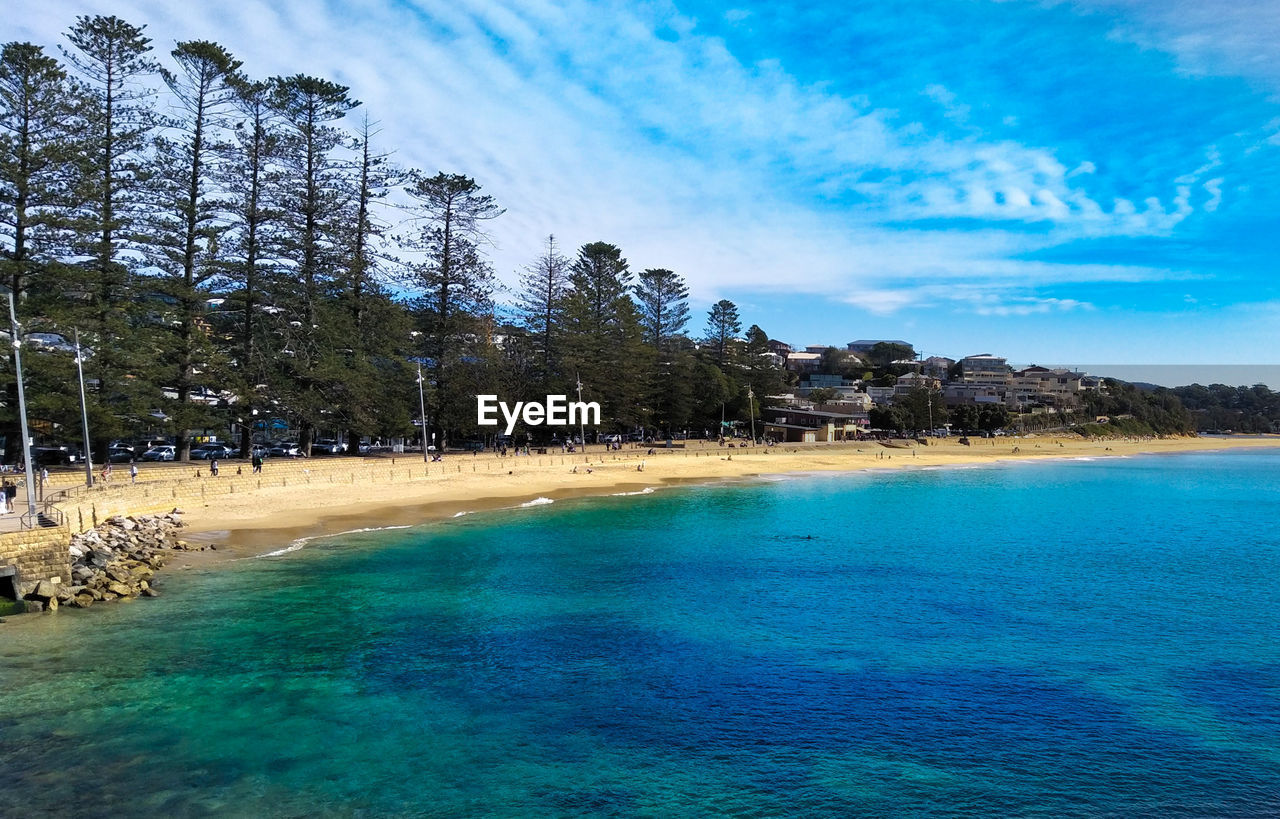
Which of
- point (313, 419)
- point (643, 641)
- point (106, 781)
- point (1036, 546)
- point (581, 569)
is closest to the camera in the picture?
point (106, 781)

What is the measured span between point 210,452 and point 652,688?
153 feet

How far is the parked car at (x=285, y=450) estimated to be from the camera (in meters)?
49.3

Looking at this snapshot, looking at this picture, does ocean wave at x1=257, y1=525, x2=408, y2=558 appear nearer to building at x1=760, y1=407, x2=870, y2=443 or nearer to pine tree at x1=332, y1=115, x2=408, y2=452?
pine tree at x1=332, y1=115, x2=408, y2=452

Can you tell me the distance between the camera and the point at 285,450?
177 feet

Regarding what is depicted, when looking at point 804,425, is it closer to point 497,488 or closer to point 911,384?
point 911,384

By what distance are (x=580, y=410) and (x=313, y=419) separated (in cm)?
2223

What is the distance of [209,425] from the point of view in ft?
125

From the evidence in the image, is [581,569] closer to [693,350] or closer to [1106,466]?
[693,350]

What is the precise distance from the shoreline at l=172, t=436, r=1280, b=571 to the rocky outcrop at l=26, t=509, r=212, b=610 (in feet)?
3.26

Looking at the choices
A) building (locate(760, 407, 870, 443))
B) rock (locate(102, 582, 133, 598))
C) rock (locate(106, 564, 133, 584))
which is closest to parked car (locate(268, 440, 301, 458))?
rock (locate(106, 564, 133, 584))

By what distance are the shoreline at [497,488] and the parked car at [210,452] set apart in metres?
13.0

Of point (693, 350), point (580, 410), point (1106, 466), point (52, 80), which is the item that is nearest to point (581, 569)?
point (52, 80)

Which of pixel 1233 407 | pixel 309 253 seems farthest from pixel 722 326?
pixel 1233 407

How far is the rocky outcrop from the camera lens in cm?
1847
